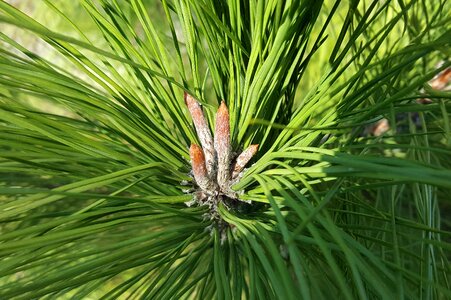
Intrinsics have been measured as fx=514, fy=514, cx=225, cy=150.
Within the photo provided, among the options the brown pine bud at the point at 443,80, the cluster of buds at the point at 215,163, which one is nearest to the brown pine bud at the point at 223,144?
the cluster of buds at the point at 215,163

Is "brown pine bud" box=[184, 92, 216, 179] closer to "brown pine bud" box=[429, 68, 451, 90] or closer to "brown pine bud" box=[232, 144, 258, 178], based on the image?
"brown pine bud" box=[232, 144, 258, 178]

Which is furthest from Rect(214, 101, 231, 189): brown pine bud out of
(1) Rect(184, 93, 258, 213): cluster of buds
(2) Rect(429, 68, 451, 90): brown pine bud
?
(2) Rect(429, 68, 451, 90): brown pine bud

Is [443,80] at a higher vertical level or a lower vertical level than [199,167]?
higher

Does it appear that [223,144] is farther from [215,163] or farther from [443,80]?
[443,80]

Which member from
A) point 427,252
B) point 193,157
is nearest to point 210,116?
point 193,157

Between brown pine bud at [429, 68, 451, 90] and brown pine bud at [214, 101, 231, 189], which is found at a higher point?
brown pine bud at [429, 68, 451, 90]

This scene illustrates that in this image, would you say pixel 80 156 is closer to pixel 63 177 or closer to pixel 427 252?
pixel 63 177

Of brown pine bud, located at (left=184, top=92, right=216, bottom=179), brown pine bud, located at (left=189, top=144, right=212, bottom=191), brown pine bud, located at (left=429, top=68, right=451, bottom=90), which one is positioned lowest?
brown pine bud, located at (left=189, top=144, right=212, bottom=191)

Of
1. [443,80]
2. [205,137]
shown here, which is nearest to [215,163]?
[205,137]
